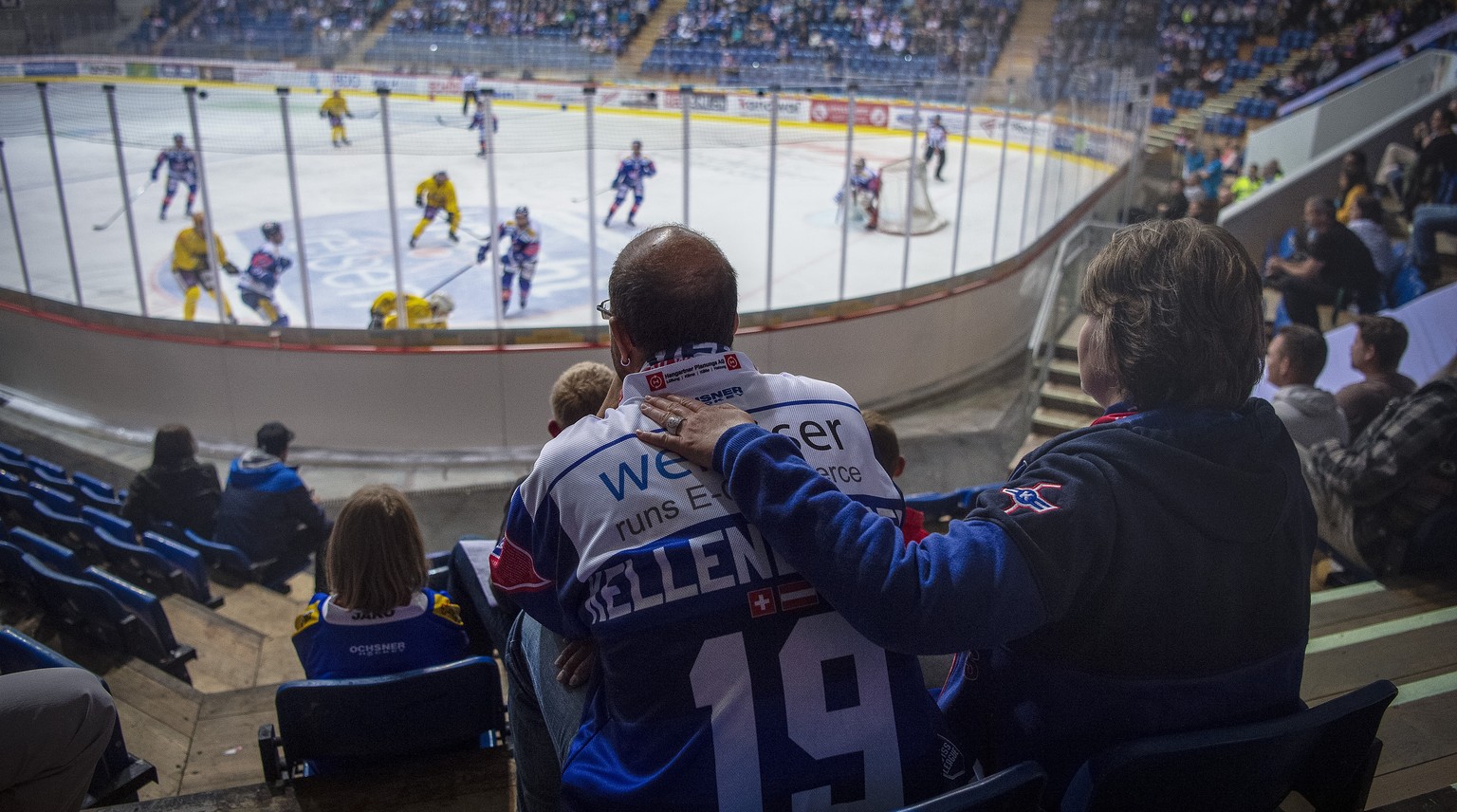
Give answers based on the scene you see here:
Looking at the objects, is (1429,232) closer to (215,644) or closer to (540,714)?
(540,714)

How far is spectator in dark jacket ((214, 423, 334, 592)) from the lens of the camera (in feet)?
16.3

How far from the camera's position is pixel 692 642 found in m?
1.31

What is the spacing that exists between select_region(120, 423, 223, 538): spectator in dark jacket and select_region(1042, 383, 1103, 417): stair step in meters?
6.33

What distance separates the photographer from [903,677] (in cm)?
140

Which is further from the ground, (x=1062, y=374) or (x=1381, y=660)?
(x=1381, y=660)

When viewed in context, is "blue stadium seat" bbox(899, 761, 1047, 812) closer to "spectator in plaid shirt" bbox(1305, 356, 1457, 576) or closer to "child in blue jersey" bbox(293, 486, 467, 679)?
"child in blue jersey" bbox(293, 486, 467, 679)

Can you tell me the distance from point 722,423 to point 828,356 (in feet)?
25.3

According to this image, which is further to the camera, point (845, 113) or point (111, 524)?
point (845, 113)

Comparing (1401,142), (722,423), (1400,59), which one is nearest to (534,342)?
(722,423)

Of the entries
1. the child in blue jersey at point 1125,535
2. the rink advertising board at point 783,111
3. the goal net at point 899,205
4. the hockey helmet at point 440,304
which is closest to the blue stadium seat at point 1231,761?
the child in blue jersey at point 1125,535

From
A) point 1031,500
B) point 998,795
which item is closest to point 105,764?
point 998,795

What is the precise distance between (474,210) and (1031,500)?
40.4 feet

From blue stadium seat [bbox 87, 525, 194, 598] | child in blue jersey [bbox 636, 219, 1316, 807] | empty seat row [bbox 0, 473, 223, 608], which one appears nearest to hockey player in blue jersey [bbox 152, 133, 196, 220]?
empty seat row [bbox 0, 473, 223, 608]

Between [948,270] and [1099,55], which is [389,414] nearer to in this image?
[948,270]
